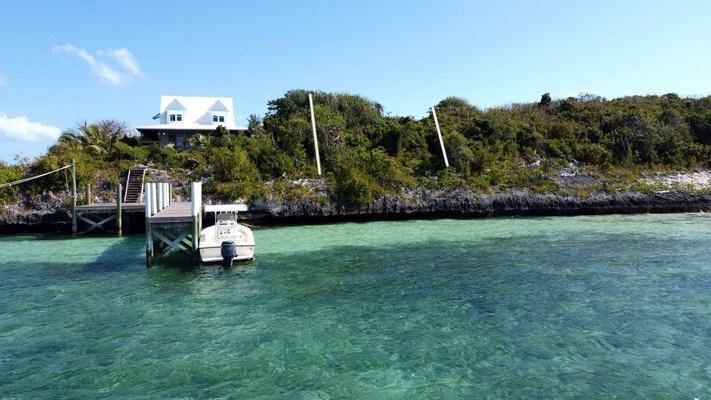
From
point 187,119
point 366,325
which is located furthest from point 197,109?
point 366,325

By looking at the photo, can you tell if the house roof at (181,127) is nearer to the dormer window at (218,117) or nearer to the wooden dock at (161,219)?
the dormer window at (218,117)

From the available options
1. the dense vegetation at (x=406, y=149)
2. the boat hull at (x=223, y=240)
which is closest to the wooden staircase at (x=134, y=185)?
the dense vegetation at (x=406, y=149)

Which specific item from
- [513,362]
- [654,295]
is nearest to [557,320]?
[513,362]

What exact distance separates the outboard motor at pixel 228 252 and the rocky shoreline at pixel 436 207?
12.8 metres

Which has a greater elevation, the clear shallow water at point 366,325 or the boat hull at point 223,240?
the boat hull at point 223,240

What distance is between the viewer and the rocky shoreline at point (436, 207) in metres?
26.0

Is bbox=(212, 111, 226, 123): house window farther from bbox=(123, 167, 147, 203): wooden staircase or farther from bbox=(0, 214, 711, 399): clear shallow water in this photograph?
bbox=(0, 214, 711, 399): clear shallow water

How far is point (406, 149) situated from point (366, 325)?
29539mm

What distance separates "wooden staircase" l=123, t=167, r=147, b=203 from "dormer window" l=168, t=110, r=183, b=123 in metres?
14.7

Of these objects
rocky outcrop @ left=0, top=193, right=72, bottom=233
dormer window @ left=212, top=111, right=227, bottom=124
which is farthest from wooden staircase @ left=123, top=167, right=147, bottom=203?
dormer window @ left=212, top=111, right=227, bottom=124

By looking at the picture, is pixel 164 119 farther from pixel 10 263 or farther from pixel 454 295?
pixel 454 295

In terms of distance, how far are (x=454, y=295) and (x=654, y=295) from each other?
5.17 meters

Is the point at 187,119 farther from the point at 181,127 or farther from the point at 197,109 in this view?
the point at 181,127

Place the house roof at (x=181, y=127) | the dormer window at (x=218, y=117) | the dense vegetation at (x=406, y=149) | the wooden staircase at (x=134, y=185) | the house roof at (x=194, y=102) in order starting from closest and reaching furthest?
the wooden staircase at (x=134, y=185) < the dense vegetation at (x=406, y=149) < the house roof at (x=181, y=127) < the house roof at (x=194, y=102) < the dormer window at (x=218, y=117)
